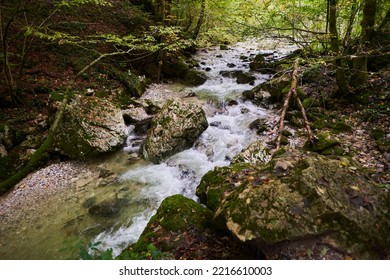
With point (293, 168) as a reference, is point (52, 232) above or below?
below

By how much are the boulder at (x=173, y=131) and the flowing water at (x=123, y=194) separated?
0.91ft

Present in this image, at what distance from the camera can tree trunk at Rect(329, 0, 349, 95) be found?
675 centimetres

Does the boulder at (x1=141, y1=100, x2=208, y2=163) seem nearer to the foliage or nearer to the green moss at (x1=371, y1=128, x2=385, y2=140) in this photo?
the foliage

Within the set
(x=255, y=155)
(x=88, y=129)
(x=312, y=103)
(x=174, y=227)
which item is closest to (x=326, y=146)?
(x=255, y=155)

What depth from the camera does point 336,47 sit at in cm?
730

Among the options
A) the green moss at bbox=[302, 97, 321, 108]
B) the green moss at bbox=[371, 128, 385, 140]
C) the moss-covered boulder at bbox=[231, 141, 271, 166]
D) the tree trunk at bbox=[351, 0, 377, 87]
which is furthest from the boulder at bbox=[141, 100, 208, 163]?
the green moss at bbox=[371, 128, 385, 140]

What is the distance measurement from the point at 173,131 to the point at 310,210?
582cm

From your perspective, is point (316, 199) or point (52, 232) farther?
point (52, 232)

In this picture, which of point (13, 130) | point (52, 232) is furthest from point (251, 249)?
point (13, 130)

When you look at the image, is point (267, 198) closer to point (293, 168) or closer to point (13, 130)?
point (293, 168)

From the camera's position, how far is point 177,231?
360cm

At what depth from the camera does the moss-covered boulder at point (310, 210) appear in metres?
2.58

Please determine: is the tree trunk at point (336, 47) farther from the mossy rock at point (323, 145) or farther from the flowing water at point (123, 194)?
the flowing water at point (123, 194)
